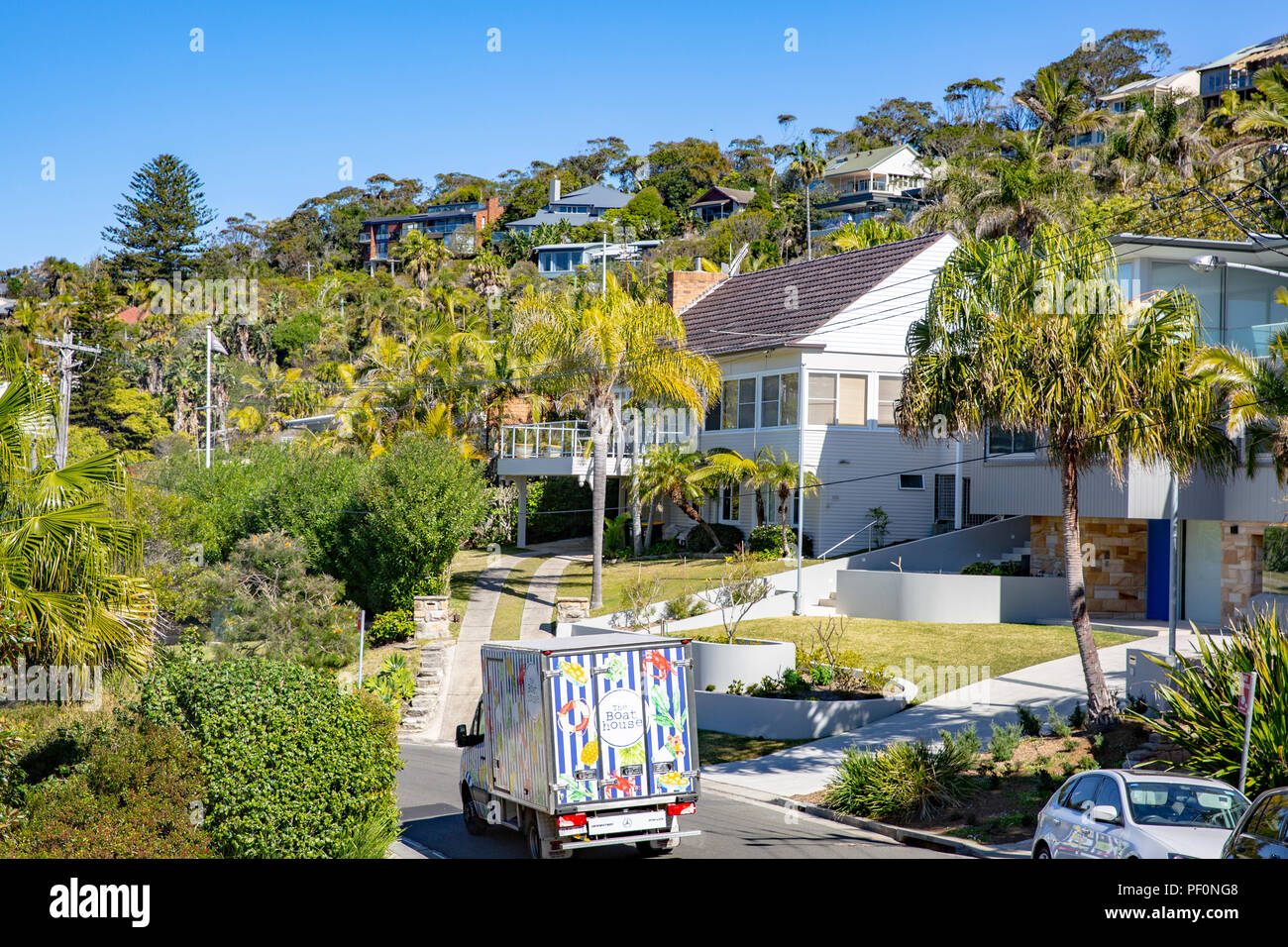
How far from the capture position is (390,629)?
32500mm

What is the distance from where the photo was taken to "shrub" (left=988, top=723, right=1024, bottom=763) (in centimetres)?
1783

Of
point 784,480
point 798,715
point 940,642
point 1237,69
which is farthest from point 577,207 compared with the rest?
point 798,715

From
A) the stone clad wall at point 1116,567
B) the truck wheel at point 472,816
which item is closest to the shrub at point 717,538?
the stone clad wall at point 1116,567

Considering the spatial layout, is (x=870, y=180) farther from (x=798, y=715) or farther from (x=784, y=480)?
(x=798, y=715)

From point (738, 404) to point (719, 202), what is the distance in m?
76.4

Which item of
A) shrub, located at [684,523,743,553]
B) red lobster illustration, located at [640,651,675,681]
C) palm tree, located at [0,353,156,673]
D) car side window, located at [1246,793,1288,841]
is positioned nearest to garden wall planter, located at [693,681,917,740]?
red lobster illustration, located at [640,651,675,681]

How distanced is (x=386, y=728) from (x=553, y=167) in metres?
142

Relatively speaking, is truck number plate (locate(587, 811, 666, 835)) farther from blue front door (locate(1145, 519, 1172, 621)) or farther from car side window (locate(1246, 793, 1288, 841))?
blue front door (locate(1145, 519, 1172, 621))

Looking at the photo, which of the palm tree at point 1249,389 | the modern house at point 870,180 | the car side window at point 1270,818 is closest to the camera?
the car side window at point 1270,818

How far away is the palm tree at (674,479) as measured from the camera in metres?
37.0

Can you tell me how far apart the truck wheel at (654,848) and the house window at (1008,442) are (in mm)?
18953

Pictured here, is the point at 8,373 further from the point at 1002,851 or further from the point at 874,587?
the point at 874,587

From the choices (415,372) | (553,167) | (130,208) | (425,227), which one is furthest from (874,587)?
(553,167)

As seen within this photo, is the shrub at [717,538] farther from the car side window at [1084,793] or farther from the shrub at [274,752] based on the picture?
the shrub at [274,752]
